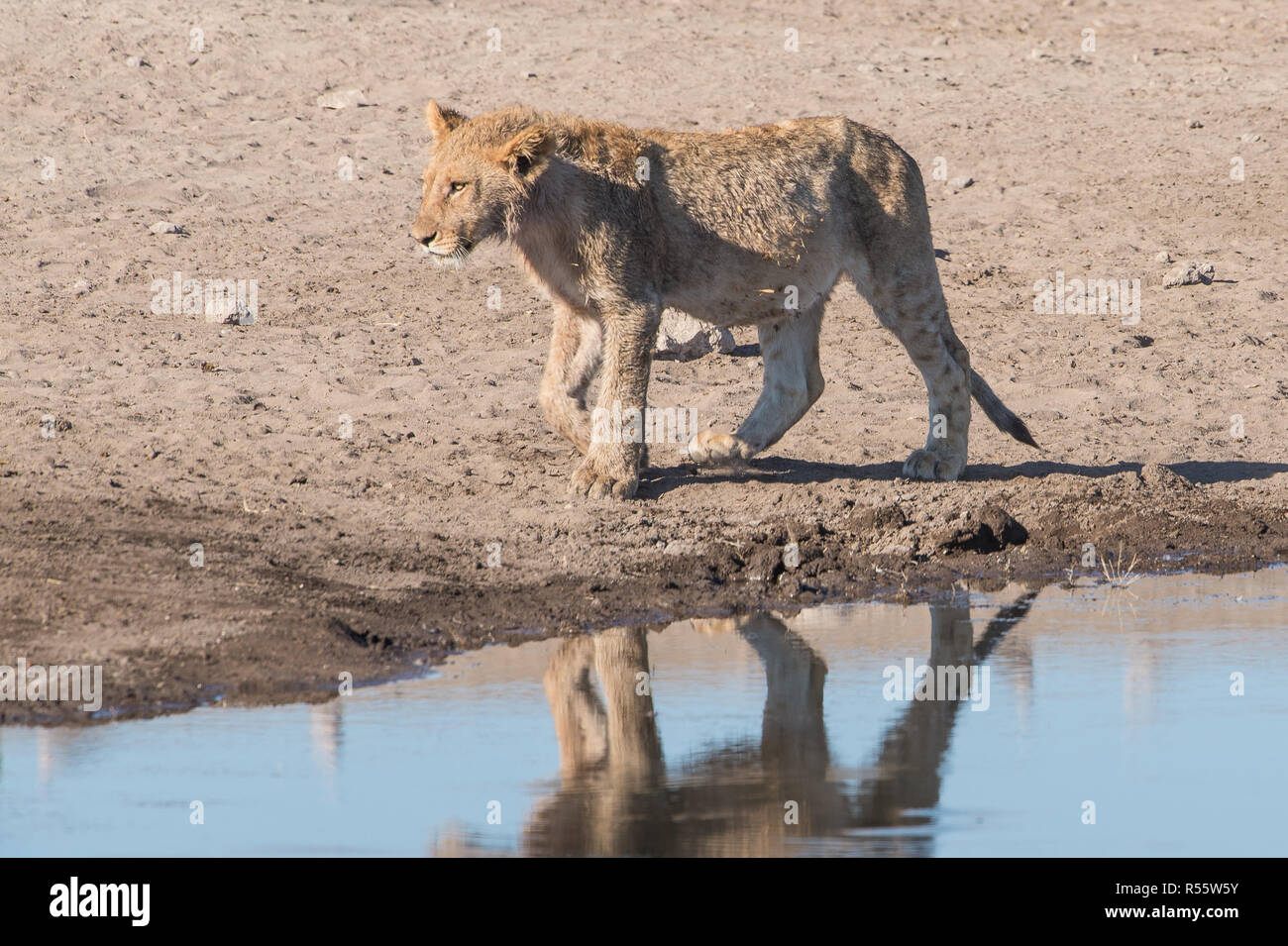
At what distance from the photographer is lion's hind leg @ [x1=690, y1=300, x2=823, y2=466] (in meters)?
9.34

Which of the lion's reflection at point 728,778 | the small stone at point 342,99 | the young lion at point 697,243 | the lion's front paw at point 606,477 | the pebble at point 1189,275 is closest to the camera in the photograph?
the lion's reflection at point 728,778

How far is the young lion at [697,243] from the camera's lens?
840 centimetres

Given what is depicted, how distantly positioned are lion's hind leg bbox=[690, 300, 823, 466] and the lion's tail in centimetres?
87

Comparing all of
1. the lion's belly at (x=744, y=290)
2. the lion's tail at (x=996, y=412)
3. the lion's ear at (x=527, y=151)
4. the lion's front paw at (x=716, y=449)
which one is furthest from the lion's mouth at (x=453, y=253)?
the lion's tail at (x=996, y=412)

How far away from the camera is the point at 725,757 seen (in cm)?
555

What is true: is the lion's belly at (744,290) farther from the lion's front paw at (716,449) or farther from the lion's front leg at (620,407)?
the lion's front paw at (716,449)

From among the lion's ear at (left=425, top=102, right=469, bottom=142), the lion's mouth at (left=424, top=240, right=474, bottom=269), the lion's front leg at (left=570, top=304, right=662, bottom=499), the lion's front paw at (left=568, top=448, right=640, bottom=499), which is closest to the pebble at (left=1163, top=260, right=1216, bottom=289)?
the lion's front leg at (left=570, top=304, right=662, bottom=499)

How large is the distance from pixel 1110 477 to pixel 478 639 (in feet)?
13.3

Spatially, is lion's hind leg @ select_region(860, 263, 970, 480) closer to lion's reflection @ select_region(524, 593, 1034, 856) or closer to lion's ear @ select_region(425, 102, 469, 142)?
lion's ear @ select_region(425, 102, 469, 142)

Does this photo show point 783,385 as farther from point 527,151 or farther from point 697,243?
point 527,151

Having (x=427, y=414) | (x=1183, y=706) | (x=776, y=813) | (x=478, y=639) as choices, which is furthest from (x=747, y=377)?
(x=776, y=813)

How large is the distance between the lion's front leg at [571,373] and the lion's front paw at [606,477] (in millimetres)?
217

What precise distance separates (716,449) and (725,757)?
12.4ft

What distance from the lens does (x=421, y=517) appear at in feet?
27.9
